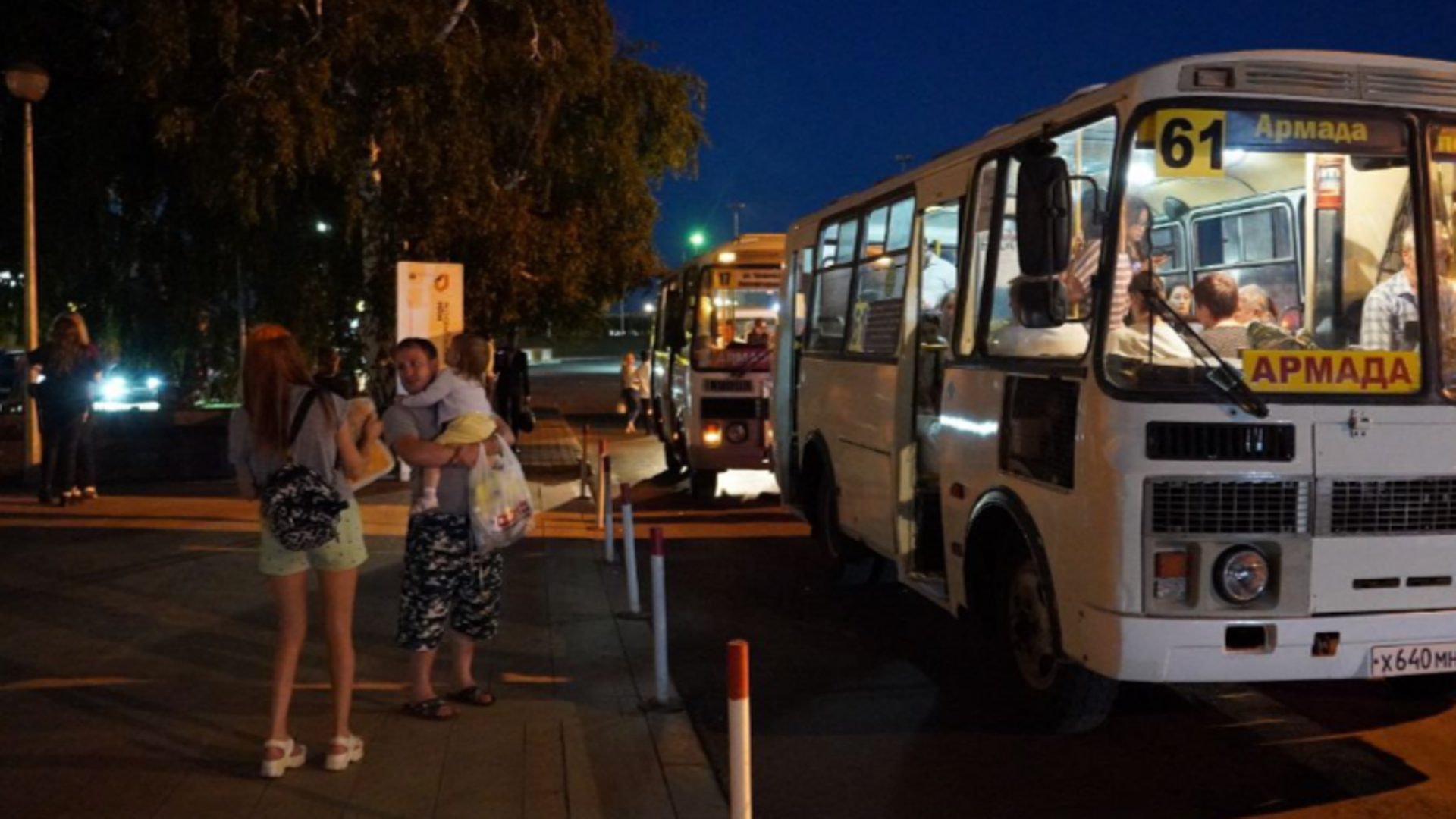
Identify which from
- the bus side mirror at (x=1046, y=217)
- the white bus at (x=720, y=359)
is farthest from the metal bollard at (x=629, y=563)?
the white bus at (x=720, y=359)

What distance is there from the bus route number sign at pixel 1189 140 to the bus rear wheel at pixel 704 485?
11.4 m

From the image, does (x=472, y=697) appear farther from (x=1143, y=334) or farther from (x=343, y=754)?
(x=1143, y=334)

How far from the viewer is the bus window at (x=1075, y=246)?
20.3ft

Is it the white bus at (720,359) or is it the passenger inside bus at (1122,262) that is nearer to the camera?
the passenger inside bus at (1122,262)

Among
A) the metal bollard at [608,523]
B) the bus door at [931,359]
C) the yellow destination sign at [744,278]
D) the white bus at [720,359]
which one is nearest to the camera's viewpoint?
the bus door at [931,359]

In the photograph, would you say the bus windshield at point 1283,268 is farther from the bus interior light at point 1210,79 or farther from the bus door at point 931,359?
the bus door at point 931,359

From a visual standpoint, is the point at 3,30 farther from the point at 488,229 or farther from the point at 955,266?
the point at 955,266

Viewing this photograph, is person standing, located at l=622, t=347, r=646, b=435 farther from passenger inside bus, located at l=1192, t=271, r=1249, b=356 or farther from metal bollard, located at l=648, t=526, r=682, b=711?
passenger inside bus, located at l=1192, t=271, r=1249, b=356

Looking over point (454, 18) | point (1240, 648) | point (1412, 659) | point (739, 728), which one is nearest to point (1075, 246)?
point (1240, 648)

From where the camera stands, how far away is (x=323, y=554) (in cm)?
594

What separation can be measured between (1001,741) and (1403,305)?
8.75 feet

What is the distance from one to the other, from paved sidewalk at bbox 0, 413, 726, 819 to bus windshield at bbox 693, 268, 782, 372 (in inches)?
204

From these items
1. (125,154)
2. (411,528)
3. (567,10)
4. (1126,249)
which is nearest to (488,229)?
(567,10)

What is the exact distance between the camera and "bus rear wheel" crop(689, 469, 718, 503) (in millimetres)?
17094
